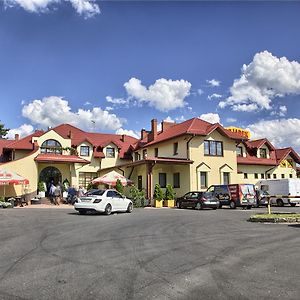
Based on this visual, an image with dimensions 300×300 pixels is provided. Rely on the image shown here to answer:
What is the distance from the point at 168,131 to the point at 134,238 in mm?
32166

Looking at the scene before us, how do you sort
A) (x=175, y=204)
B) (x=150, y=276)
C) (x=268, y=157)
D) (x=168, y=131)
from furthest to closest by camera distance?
(x=268, y=157)
(x=168, y=131)
(x=175, y=204)
(x=150, y=276)

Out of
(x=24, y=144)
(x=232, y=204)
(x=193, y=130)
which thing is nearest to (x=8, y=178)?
(x=24, y=144)

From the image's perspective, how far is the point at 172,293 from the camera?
5941mm

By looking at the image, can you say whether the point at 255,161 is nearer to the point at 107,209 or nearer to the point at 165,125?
the point at 165,125

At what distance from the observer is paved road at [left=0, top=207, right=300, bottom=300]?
6.05m

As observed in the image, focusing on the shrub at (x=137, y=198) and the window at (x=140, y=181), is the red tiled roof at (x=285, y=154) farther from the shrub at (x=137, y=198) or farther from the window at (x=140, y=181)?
the shrub at (x=137, y=198)

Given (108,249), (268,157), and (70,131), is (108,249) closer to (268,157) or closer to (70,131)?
(70,131)

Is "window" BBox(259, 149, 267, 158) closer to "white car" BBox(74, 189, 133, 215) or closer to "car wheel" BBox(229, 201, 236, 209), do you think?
"car wheel" BBox(229, 201, 236, 209)

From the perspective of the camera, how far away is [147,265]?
7914 mm

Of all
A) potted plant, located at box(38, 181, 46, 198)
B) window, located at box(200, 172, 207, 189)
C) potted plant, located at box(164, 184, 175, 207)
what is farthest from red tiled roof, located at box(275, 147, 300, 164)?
potted plant, located at box(38, 181, 46, 198)

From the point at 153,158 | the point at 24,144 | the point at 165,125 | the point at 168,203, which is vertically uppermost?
the point at 165,125

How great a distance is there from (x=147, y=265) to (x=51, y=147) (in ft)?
111

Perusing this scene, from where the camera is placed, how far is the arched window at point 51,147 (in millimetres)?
39969

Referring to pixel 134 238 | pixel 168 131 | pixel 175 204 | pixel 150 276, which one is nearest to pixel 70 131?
pixel 168 131
